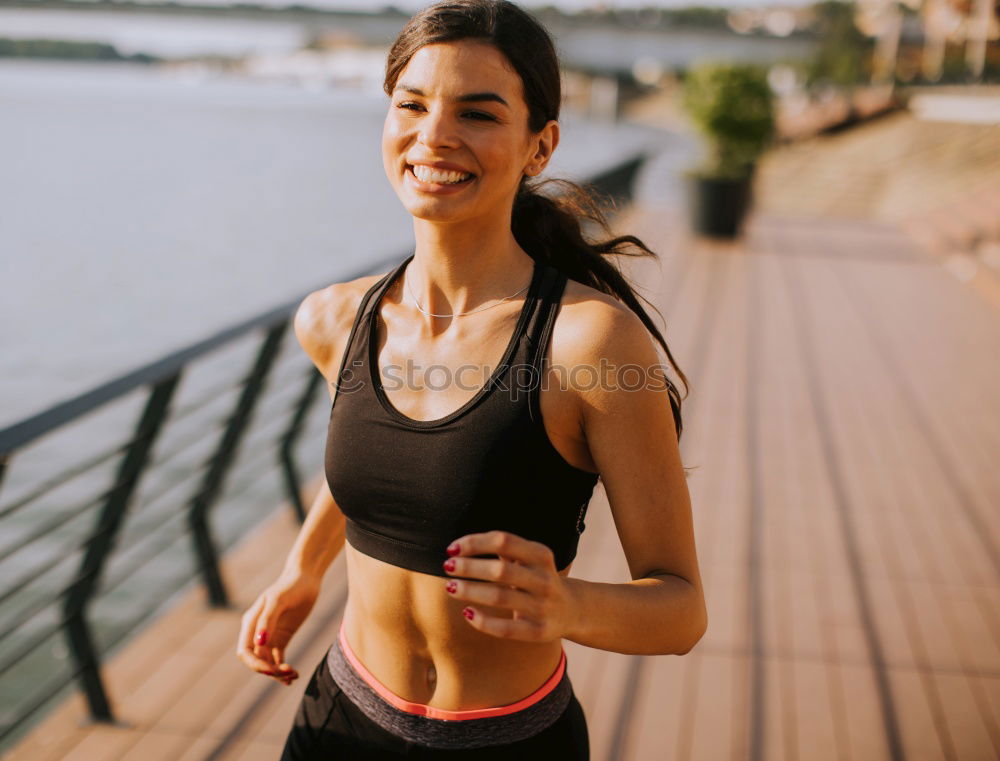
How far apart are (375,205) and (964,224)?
23567 millimetres

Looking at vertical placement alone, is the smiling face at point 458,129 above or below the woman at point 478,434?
above

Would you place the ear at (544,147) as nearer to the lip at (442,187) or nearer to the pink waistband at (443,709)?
the lip at (442,187)

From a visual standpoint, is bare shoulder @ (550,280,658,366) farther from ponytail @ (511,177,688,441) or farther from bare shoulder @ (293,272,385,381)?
bare shoulder @ (293,272,385,381)

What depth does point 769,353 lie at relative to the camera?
7227 millimetres

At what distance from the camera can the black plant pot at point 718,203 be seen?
11758mm

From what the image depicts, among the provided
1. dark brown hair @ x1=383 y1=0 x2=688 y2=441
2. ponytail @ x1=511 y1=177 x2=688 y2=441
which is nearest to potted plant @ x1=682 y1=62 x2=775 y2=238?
dark brown hair @ x1=383 y1=0 x2=688 y2=441

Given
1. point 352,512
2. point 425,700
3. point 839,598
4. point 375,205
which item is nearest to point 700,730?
point 839,598

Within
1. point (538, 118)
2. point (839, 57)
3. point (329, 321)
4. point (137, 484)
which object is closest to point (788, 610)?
point (137, 484)

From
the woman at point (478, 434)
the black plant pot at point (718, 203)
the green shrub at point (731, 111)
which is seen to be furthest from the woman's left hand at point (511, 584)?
the black plant pot at point (718, 203)

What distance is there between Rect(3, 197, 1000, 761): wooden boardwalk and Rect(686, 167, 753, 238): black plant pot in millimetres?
5207

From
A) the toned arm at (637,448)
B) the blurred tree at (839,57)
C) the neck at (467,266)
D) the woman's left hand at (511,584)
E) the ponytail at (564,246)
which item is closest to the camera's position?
the woman's left hand at (511,584)

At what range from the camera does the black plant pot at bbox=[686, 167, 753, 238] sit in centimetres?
1176

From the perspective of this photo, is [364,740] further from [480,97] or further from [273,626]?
[480,97]

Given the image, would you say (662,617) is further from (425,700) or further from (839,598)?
(839,598)
